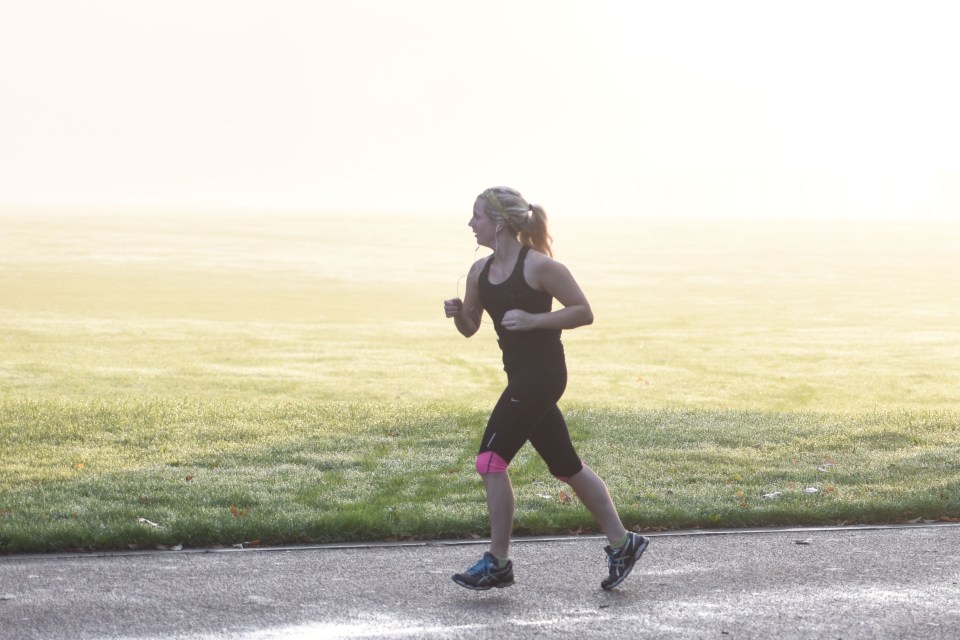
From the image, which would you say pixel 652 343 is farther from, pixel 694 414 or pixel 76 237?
pixel 76 237

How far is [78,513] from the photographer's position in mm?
7449

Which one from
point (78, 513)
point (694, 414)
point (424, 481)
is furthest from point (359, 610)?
point (694, 414)

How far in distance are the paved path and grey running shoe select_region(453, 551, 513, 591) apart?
2.5 inches

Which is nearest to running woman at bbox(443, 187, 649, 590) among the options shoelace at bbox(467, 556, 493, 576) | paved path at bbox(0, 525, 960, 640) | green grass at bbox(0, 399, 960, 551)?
shoelace at bbox(467, 556, 493, 576)

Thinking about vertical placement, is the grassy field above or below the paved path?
below

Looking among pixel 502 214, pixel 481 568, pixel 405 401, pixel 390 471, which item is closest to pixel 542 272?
pixel 502 214

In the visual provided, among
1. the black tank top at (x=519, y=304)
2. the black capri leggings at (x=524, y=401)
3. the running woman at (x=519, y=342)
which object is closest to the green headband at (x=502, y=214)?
the running woman at (x=519, y=342)

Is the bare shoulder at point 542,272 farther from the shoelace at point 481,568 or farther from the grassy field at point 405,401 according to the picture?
the grassy field at point 405,401

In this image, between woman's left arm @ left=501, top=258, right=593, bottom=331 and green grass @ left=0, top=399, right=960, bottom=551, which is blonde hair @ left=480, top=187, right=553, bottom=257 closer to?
woman's left arm @ left=501, top=258, right=593, bottom=331

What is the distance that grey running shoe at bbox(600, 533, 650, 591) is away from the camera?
5523 mm

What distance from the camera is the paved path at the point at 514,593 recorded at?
497 centimetres

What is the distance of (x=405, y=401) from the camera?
19.2m

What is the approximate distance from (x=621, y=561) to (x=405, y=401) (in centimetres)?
1383

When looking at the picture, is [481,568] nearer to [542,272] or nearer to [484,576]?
[484,576]
